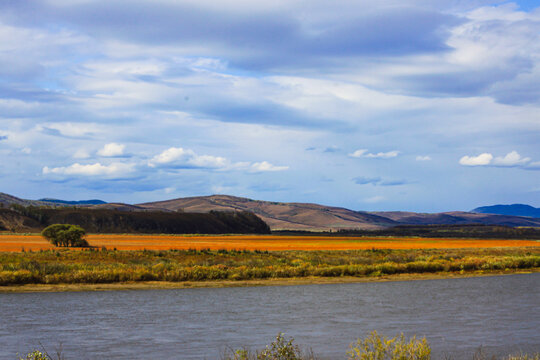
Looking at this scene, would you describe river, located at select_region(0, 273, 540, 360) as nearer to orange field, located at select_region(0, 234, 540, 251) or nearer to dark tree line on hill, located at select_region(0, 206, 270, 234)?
orange field, located at select_region(0, 234, 540, 251)

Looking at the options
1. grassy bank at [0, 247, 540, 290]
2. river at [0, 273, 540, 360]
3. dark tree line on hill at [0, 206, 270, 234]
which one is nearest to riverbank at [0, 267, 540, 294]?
grassy bank at [0, 247, 540, 290]

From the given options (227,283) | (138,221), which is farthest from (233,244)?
(138,221)

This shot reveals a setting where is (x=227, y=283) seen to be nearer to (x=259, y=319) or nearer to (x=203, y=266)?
(x=203, y=266)

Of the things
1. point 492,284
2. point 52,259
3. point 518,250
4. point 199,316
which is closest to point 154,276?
point 52,259

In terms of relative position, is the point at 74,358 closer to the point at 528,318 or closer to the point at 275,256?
the point at 528,318

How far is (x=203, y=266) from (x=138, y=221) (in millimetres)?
101168

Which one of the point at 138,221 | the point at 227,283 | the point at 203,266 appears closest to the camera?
the point at 227,283

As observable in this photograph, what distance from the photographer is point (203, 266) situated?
4328 centimetres

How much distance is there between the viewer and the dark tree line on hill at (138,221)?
129 m

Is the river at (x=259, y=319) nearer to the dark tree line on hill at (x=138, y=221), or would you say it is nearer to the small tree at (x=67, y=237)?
the small tree at (x=67, y=237)

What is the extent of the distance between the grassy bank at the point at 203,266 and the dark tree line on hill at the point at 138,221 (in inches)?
3107

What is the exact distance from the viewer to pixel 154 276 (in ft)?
131

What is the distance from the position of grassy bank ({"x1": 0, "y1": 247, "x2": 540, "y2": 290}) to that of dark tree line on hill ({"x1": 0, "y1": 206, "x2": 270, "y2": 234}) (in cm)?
7892

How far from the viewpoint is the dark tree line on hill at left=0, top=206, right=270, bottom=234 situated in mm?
128875
